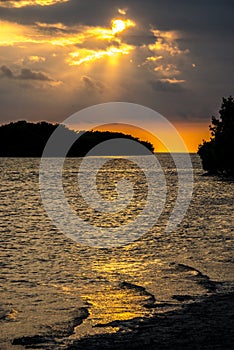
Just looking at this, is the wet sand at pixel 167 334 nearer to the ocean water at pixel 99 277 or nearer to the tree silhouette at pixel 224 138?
the ocean water at pixel 99 277

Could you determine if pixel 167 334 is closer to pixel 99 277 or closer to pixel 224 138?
pixel 99 277

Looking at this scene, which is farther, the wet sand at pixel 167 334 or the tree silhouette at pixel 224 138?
the tree silhouette at pixel 224 138

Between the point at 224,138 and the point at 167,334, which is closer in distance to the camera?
the point at 167,334

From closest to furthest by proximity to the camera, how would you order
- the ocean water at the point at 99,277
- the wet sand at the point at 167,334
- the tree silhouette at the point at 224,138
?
1. the wet sand at the point at 167,334
2. the ocean water at the point at 99,277
3. the tree silhouette at the point at 224,138

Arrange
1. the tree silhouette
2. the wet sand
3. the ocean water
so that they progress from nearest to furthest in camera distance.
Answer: the wet sand, the ocean water, the tree silhouette

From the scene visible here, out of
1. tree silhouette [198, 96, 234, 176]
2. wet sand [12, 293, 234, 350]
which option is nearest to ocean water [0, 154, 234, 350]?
wet sand [12, 293, 234, 350]

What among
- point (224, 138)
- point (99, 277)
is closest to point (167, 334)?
point (99, 277)

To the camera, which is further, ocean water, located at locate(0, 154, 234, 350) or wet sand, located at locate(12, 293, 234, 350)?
ocean water, located at locate(0, 154, 234, 350)

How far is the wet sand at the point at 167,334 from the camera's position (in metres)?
13.3

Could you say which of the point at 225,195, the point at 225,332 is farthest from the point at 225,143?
the point at 225,332

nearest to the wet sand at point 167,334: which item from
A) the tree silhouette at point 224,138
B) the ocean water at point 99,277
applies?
the ocean water at point 99,277

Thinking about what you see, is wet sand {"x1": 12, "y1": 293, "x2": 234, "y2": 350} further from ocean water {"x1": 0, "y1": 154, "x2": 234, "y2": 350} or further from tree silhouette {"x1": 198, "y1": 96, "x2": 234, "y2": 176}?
tree silhouette {"x1": 198, "y1": 96, "x2": 234, "y2": 176}

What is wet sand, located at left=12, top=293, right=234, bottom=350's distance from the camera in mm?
13320

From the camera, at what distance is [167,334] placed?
14.1 m
